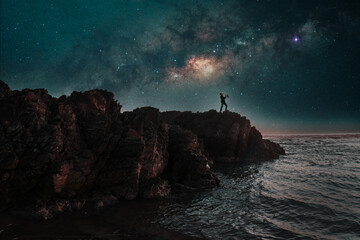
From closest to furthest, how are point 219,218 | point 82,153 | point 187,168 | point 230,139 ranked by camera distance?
point 219,218
point 82,153
point 187,168
point 230,139

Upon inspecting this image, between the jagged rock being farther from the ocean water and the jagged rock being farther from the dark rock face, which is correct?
the dark rock face

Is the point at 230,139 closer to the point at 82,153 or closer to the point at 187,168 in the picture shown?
the point at 187,168

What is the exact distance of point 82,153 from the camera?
1379cm

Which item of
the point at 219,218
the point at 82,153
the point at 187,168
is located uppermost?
the point at 82,153

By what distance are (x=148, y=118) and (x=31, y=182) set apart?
10.4 metres

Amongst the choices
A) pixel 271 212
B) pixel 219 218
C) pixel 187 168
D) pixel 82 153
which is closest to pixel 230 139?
pixel 187 168

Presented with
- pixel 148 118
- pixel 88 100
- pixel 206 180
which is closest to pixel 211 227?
pixel 206 180

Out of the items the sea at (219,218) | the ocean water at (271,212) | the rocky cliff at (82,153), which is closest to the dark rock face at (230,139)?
the rocky cliff at (82,153)

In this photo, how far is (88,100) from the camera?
16562mm

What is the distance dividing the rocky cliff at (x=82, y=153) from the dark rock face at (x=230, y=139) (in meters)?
17.9

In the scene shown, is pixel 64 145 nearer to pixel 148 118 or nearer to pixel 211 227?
pixel 148 118

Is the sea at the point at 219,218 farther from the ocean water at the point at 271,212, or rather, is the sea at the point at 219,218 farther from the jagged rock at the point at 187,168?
the jagged rock at the point at 187,168

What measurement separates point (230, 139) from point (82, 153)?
98.9 feet

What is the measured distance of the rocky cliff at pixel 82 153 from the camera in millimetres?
11484
